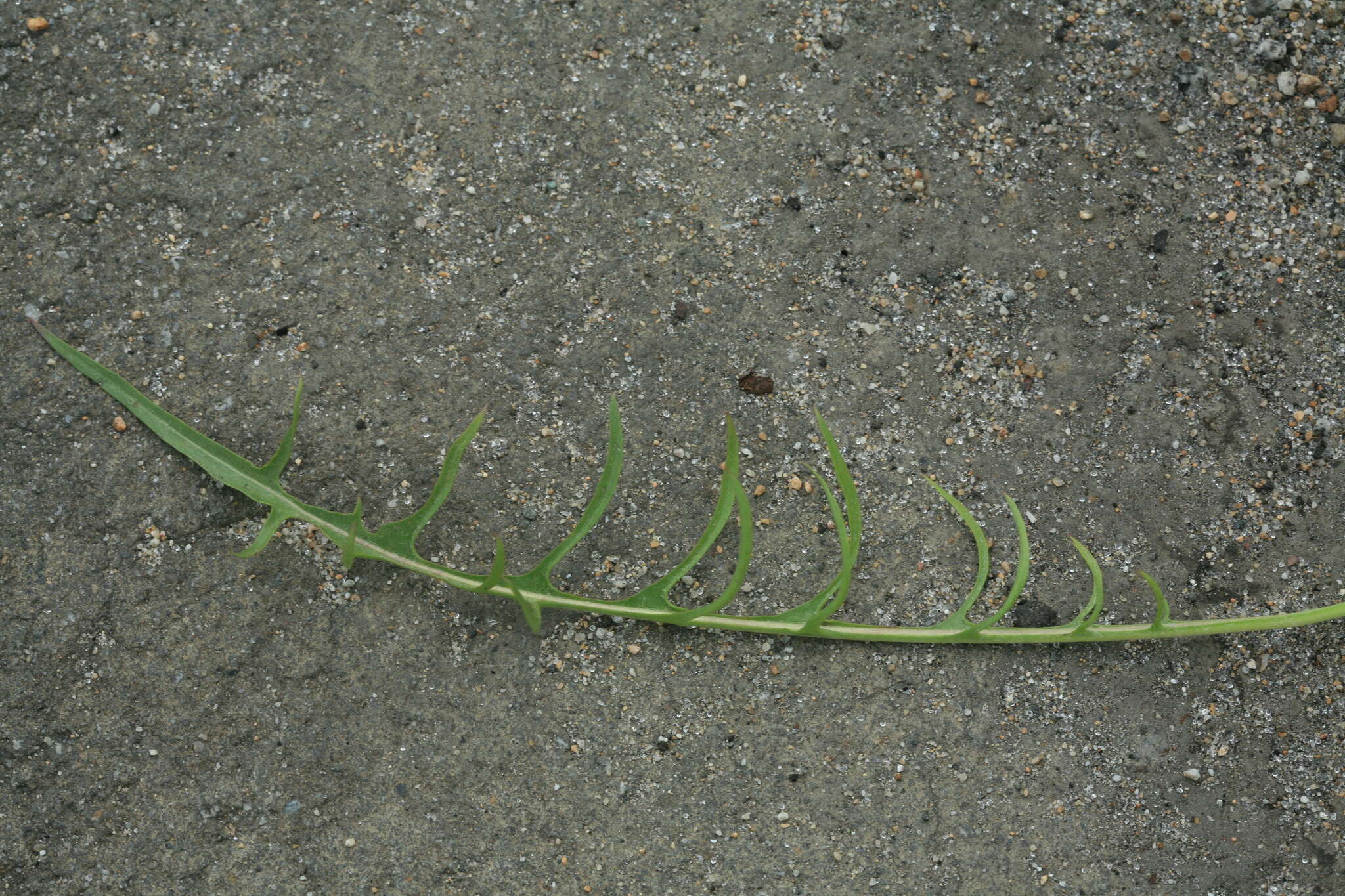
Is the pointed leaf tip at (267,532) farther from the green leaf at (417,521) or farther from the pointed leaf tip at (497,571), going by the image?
the pointed leaf tip at (497,571)

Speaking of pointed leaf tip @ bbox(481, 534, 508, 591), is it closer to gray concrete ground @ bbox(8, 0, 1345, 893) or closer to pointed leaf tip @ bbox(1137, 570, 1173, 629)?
gray concrete ground @ bbox(8, 0, 1345, 893)

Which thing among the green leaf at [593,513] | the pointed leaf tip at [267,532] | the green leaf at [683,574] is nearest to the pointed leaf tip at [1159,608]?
the green leaf at [683,574]

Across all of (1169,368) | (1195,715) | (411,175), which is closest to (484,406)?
(411,175)

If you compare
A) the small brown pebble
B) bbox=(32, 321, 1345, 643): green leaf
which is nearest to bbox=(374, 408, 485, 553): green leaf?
bbox=(32, 321, 1345, 643): green leaf

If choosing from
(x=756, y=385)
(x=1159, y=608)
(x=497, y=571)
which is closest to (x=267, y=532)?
(x=497, y=571)

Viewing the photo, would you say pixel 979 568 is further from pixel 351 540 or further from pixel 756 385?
pixel 351 540
